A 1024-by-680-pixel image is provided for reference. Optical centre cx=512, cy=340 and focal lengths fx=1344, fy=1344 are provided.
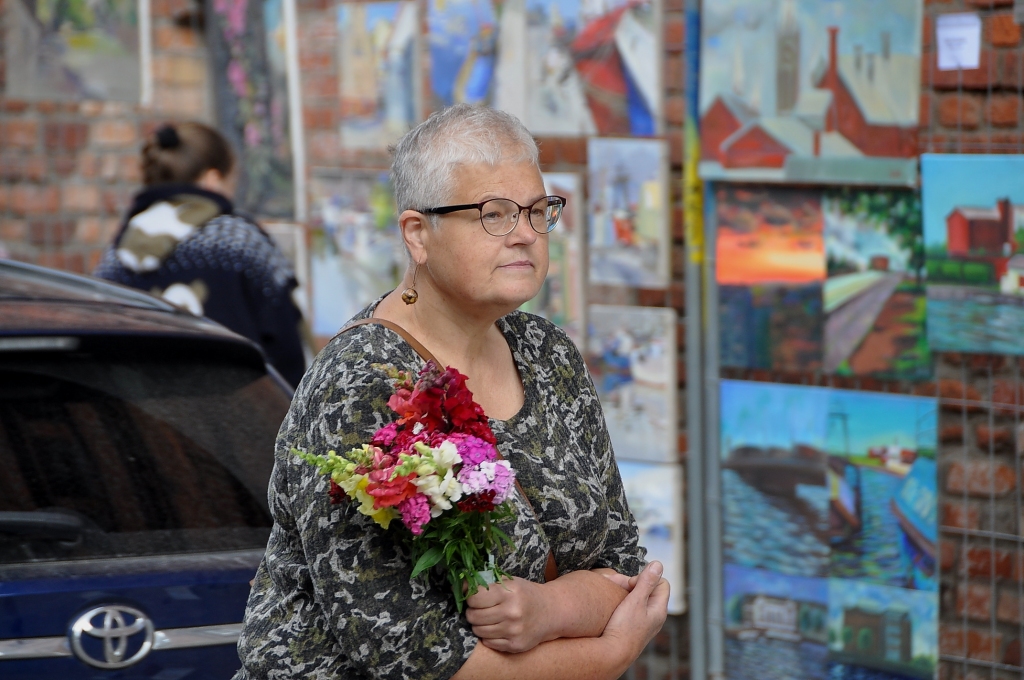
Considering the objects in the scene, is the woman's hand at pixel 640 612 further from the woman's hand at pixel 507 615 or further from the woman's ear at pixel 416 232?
the woman's ear at pixel 416 232

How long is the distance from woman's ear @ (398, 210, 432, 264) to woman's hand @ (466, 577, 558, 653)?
0.57m

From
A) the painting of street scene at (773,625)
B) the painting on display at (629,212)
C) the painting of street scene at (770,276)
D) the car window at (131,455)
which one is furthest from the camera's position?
the painting on display at (629,212)

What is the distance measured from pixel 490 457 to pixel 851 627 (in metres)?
2.68

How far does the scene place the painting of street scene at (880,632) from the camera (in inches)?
164

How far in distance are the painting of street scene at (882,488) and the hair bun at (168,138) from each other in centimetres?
257

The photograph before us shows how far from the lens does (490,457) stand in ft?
6.57

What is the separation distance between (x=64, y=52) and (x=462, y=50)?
9.40 ft

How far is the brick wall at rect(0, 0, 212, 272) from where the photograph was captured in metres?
7.04

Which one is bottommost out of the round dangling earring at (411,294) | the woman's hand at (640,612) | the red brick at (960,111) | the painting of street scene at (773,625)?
the painting of street scene at (773,625)

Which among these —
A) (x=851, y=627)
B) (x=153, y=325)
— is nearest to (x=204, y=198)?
(x=153, y=325)

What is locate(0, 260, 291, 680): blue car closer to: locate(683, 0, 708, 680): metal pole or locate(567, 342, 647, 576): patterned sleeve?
locate(567, 342, 647, 576): patterned sleeve

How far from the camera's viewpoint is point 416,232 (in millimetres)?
2264


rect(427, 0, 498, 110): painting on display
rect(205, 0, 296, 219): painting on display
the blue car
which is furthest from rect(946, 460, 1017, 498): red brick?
rect(205, 0, 296, 219): painting on display

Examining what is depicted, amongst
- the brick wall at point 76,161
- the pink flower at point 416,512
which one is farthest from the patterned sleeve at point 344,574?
the brick wall at point 76,161
